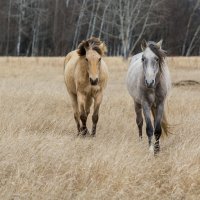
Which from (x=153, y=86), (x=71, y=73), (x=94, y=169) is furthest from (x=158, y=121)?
(x=71, y=73)

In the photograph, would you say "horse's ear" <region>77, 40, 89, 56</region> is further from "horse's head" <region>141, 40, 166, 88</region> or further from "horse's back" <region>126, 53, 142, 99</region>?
"horse's head" <region>141, 40, 166, 88</region>

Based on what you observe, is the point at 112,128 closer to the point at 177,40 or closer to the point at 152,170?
the point at 152,170

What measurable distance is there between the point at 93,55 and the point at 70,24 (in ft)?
134

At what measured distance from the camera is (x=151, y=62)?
674 centimetres

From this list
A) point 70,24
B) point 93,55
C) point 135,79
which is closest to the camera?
point 135,79

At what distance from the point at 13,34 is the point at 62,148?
42130 millimetres

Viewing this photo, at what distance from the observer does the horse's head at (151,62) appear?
259 inches

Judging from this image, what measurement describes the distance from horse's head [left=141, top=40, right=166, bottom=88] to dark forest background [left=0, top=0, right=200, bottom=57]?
35502mm

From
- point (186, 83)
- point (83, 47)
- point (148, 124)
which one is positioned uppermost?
point (83, 47)

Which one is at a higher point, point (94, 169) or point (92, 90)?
point (92, 90)

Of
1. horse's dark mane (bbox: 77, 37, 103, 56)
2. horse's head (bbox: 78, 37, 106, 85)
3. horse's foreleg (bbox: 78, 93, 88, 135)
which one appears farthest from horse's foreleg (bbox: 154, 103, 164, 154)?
horse's dark mane (bbox: 77, 37, 103, 56)

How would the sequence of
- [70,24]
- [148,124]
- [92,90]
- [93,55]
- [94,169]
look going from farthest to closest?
[70,24] < [92,90] < [93,55] < [148,124] < [94,169]

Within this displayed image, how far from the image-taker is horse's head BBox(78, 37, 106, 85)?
8.01 metres

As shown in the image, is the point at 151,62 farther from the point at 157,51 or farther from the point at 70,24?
the point at 70,24
